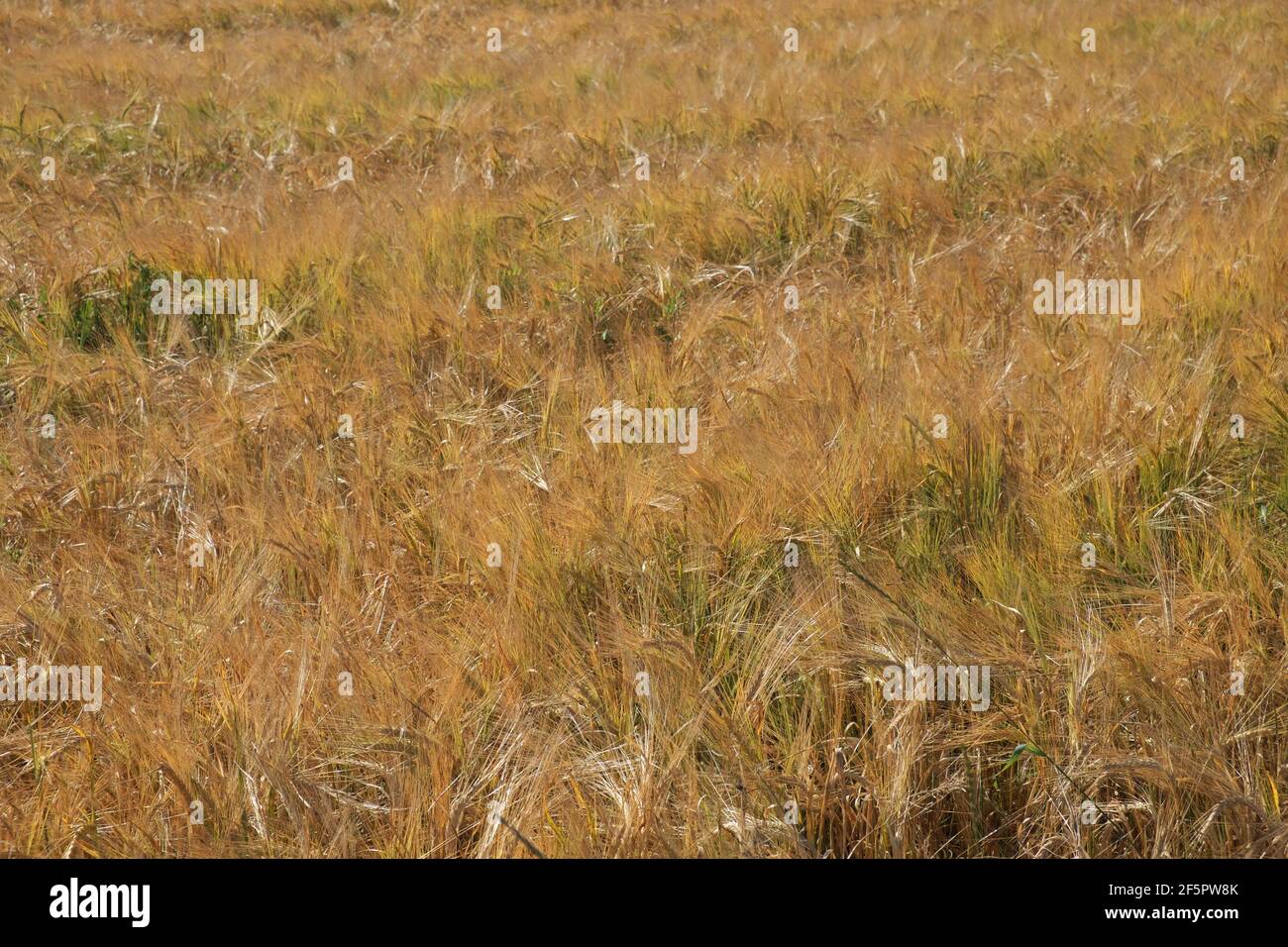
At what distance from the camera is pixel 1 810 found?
1572mm

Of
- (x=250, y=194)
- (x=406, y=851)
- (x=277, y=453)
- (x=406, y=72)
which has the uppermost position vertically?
(x=406, y=72)

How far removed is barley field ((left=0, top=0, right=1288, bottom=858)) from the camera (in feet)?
5.05

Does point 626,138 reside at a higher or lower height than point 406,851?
higher

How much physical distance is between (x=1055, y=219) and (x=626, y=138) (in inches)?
98.5

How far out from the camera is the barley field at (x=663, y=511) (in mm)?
1538

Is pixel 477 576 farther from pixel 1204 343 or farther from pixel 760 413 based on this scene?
pixel 1204 343

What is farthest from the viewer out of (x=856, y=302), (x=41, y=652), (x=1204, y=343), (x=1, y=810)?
(x=856, y=302)

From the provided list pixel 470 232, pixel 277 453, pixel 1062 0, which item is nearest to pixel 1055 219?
pixel 470 232

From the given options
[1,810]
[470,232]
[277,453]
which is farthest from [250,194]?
[1,810]

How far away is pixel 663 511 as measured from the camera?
2107mm

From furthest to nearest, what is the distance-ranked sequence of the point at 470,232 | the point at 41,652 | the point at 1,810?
the point at 470,232, the point at 41,652, the point at 1,810

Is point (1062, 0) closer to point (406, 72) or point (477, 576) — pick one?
point (406, 72)

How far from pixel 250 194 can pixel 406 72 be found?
4.00 metres

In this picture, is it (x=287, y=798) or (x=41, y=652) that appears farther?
(x=41, y=652)
